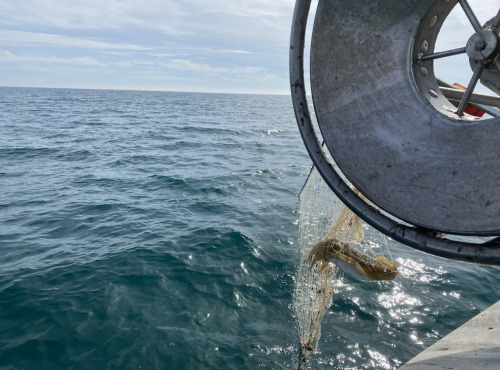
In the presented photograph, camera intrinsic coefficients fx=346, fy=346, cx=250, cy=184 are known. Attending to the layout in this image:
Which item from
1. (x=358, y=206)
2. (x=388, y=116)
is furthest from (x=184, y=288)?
(x=388, y=116)

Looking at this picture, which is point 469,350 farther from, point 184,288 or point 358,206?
point 184,288

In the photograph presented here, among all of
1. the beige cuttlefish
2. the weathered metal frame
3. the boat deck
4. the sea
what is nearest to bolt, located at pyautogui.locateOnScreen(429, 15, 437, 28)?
the weathered metal frame

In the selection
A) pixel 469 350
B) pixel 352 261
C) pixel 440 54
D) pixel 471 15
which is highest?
pixel 471 15

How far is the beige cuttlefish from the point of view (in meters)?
4.91

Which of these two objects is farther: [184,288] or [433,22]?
[184,288]

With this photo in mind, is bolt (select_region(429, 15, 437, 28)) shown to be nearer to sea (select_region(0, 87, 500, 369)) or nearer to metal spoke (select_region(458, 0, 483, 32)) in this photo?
metal spoke (select_region(458, 0, 483, 32))

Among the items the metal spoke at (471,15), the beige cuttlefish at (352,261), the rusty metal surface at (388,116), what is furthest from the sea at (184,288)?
the metal spoke at (471,15)

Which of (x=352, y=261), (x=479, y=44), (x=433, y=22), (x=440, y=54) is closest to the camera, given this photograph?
(x=479, y=44)

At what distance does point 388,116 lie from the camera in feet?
9.88

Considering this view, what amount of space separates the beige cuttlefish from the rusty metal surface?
2165mm

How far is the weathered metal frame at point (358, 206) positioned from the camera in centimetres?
243

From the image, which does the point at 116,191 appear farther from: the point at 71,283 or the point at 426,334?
the point at 426,334

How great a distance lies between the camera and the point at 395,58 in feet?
9.96

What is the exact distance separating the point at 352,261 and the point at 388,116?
2595mm
